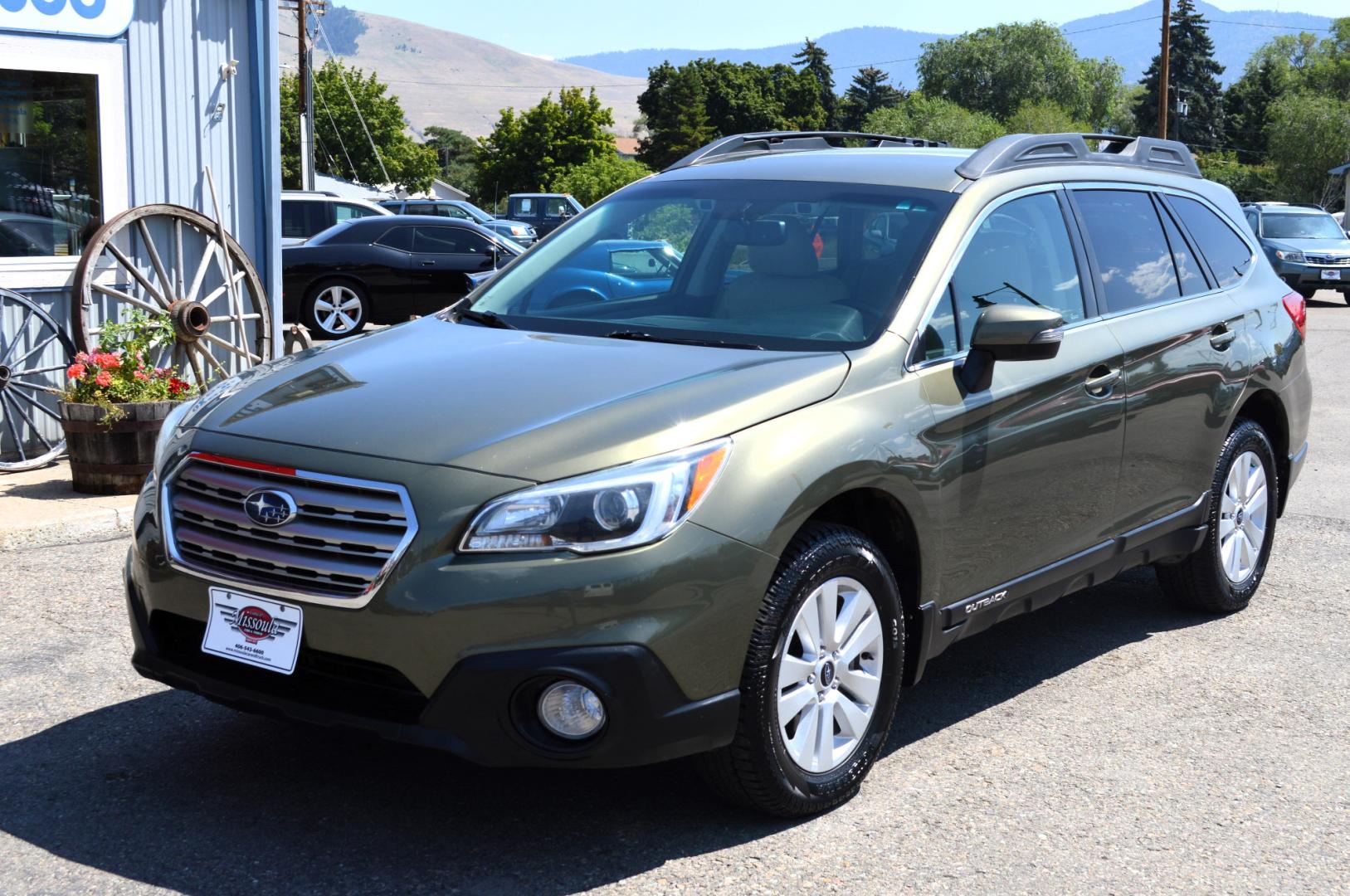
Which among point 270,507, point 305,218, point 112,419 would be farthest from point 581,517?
point 305,218

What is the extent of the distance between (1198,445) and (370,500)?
3391 mm

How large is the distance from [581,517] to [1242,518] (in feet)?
12.0

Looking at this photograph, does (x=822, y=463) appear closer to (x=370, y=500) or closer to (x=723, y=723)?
(x=723, y=723)

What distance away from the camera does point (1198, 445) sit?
5.51m

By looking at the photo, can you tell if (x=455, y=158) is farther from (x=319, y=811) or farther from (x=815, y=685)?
(x=815, y=685)

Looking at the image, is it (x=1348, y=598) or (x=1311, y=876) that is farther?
(x=1348, y=598)

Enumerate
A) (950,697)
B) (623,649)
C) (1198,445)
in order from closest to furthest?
(623,649) < (950,697) < (1198,445)

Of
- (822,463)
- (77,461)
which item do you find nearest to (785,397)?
(822,463)

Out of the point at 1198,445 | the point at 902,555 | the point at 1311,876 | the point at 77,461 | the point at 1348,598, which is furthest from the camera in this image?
the point at 77,461

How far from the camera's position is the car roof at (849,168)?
475cm

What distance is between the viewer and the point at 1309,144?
268 feet

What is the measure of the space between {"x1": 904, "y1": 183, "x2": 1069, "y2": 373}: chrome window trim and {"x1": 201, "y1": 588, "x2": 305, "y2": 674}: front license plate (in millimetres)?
1815

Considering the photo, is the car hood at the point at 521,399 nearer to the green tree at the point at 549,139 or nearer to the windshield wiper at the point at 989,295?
the windshield wiper at the point at 989,295

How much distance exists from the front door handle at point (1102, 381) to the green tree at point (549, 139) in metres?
76.7
